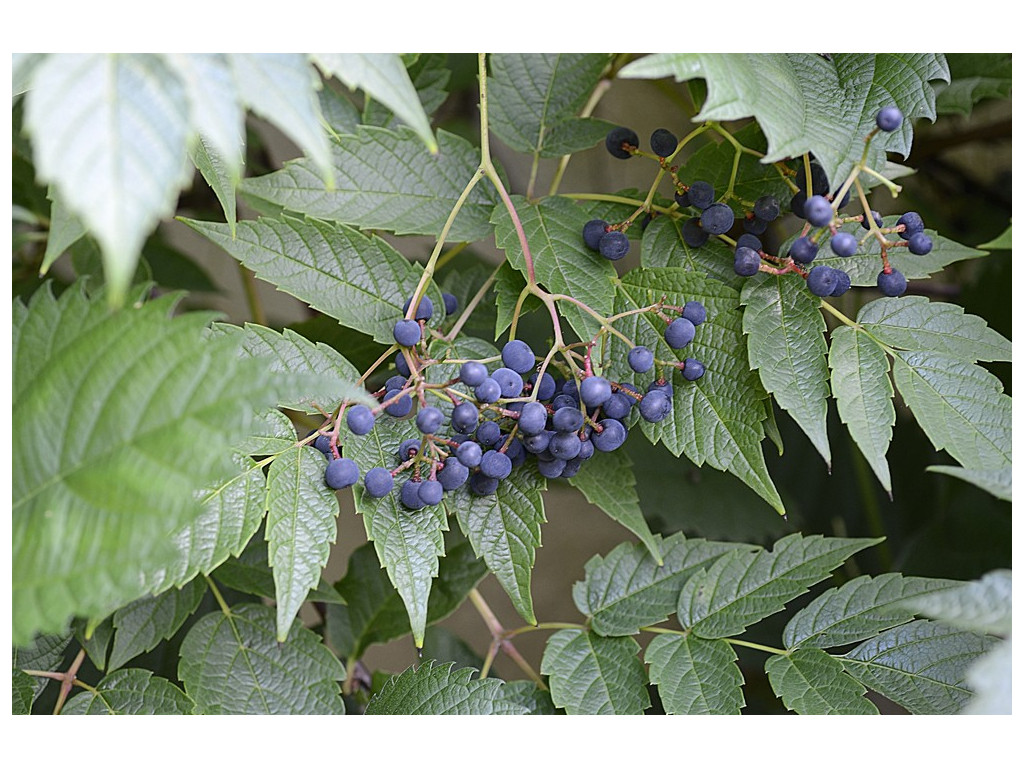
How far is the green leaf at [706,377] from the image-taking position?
0.51m

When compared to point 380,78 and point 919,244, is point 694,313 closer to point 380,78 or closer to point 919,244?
point 919,244

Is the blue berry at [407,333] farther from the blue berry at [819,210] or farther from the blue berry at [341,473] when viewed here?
the blue berry at [819,210]

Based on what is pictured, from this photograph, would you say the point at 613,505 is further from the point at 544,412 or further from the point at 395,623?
the point at 395,623

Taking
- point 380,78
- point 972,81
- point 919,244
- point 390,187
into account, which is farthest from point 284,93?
point 972,81

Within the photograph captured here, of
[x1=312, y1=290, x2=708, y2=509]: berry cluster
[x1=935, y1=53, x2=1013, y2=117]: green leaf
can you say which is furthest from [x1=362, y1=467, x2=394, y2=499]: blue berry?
[x1=935, y1=53, x2=1013, y2=117]: green leaf

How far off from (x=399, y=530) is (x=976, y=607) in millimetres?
291

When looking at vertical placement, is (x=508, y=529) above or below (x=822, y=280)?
below

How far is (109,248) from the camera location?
25 cm

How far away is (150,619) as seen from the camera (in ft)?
1.91

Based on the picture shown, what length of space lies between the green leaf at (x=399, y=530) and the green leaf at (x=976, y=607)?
0.25m

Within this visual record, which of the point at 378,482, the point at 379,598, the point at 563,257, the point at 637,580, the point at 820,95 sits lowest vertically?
the point at 379,598

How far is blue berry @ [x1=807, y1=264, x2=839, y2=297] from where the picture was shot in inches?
19.6
